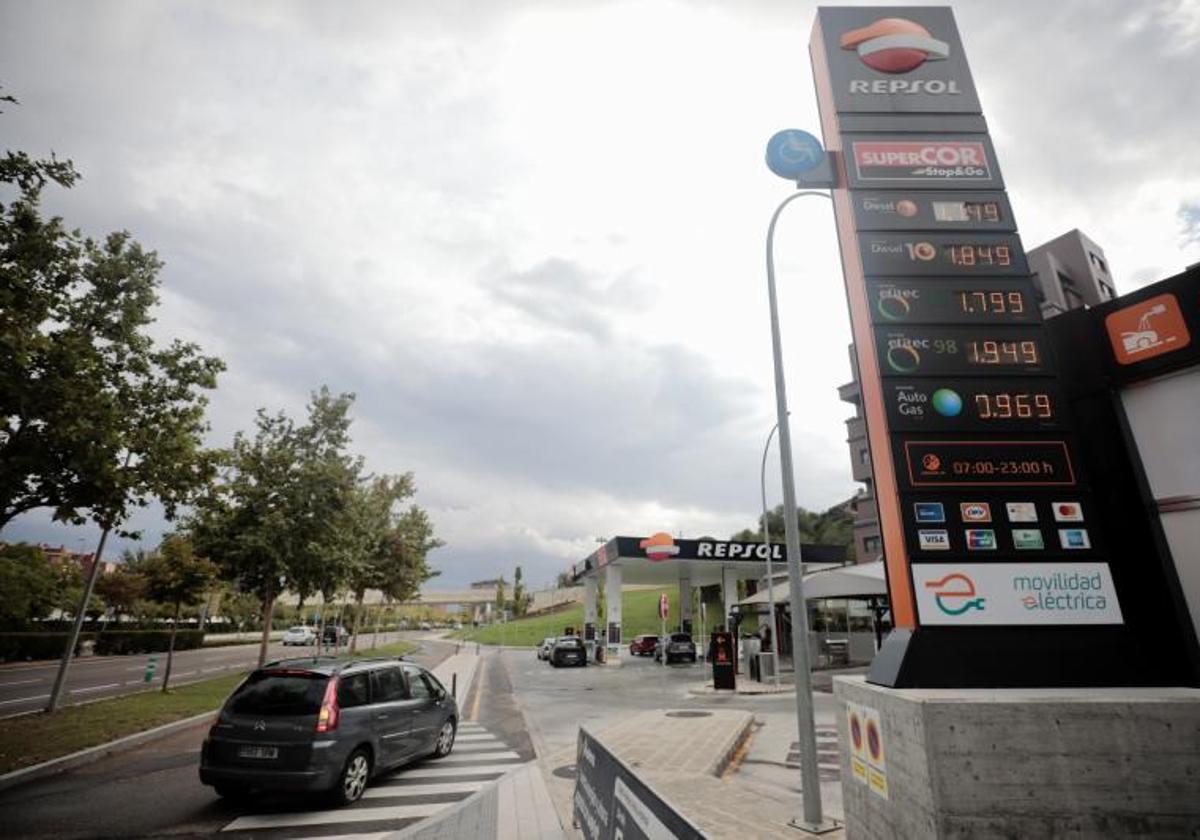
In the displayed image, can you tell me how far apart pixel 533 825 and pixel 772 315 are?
22.4ft

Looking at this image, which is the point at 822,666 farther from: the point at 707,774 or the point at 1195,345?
the point at 1195,345

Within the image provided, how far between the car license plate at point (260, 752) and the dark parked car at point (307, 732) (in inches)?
0.4

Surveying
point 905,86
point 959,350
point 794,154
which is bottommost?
point 959,350

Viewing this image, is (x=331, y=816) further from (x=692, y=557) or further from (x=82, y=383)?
(x=692, y=557)

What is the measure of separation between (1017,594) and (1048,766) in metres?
1.53

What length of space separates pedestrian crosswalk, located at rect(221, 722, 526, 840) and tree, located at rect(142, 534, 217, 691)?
1294cm

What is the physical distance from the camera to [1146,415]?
5680 mm

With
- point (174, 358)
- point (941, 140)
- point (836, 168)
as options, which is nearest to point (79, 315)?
point (174, 358)

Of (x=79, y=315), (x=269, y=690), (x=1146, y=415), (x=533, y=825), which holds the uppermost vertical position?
(x=79, y=315)

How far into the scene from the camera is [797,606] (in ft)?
22.6

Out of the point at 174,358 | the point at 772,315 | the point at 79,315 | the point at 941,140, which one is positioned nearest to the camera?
the point at 941,140

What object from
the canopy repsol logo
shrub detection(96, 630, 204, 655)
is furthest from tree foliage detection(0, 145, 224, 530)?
shrub detection(96, 630, 204, 655)

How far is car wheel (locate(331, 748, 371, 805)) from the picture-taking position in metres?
7.14

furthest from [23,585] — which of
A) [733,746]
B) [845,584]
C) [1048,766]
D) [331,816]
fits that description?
[1048,766]
